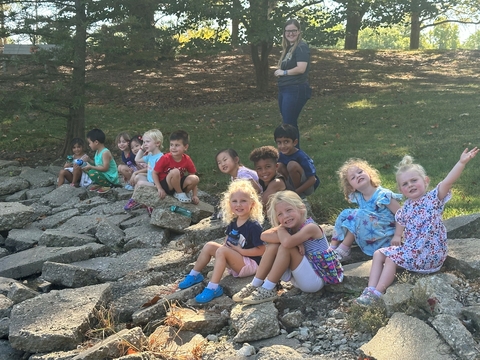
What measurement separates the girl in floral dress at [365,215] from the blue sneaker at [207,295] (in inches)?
41.3

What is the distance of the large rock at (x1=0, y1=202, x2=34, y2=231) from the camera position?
6.71 m

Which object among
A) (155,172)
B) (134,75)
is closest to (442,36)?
(134,75)

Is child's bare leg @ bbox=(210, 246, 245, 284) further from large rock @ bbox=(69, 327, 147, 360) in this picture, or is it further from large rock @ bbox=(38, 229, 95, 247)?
large rock @ bbox=(38, 229, 95, 247)

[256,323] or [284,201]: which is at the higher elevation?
[284,201]

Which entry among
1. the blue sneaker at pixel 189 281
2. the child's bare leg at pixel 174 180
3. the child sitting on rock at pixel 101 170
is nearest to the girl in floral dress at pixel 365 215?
the blue sneaker at pixel 189 281

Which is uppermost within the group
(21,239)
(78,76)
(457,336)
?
(78,76)

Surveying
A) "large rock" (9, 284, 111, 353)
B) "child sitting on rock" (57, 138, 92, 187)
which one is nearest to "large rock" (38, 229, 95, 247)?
"large rock" (9, 284, 111, 353)

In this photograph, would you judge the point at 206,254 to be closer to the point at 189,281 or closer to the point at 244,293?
the point at 189,281

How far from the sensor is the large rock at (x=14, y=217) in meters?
6.71

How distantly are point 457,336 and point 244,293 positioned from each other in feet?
5.00

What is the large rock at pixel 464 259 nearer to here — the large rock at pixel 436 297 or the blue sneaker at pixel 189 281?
the large rock at pixel 436 297

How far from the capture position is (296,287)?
166 inches

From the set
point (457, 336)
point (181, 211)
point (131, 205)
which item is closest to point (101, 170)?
point (131, 205)

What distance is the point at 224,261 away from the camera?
14.5 ft
